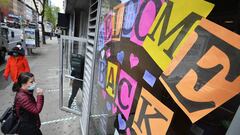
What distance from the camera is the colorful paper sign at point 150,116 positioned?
1.27m

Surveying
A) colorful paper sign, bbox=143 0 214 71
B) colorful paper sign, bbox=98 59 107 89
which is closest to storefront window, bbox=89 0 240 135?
colorful paper sign, bbox=143 0 214 71

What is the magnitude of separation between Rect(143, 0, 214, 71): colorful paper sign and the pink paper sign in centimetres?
38

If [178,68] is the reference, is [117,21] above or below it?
above

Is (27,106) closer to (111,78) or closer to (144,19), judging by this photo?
(111,78)

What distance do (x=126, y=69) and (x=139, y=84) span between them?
313mm

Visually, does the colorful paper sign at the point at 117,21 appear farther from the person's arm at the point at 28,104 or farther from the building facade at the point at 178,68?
the person's arm at the point at 28,104

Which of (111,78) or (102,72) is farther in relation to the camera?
(102,72)

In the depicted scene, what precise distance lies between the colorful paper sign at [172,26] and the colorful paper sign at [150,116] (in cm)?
24

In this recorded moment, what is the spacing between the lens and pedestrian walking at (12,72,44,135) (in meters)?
2.84

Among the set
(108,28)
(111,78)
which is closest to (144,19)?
(111,78)

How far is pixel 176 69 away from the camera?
1174mm

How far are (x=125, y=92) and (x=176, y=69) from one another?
74cm

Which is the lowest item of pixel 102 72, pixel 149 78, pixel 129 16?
pixel 102 72

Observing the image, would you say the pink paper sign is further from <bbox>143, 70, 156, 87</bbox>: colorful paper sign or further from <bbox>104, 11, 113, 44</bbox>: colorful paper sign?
<bbox>104, 11, 113, 44</bbox>: colorful paper sign
